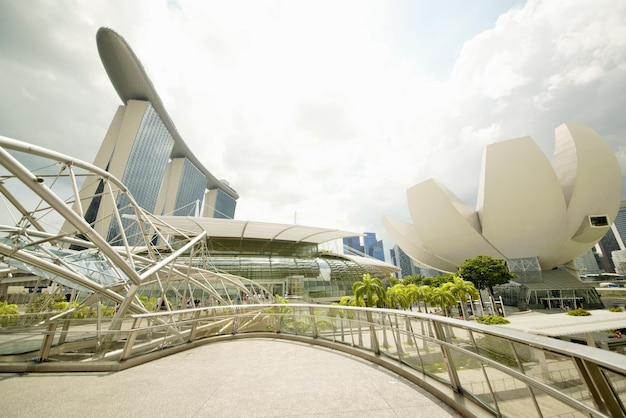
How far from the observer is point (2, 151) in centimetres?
480

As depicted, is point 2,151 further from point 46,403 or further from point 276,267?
point 276,267

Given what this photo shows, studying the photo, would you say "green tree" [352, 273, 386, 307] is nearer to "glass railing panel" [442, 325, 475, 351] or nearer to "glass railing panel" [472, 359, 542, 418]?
"glass railing panel" [442, 325, 475, 351]

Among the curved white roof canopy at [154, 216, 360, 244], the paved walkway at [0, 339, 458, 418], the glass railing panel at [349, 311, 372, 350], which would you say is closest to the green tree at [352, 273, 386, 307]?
the curved white roof canopy at [154, 216, 360, 244]

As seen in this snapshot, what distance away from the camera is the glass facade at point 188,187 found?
11288 centimetres

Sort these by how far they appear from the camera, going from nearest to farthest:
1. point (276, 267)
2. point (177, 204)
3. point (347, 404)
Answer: point (347, 404)
point (276, 267)
point (177, 204)

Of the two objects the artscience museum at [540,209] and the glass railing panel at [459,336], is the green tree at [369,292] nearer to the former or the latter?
the glass railing panel at [459,336]

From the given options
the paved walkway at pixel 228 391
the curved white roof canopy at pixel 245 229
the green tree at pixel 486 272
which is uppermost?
the curved white roof canopy at pixel 245 229

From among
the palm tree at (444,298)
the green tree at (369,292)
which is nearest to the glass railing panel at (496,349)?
the green tree at (369,292)

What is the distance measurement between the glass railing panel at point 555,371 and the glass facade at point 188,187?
12003 cm

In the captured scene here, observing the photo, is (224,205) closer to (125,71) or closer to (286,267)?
(125,71)

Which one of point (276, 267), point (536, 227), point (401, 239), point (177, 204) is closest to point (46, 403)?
point (276, 267)

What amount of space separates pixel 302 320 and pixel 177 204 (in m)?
120

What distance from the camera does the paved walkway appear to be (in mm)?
3336

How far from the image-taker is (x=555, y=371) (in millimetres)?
2162
